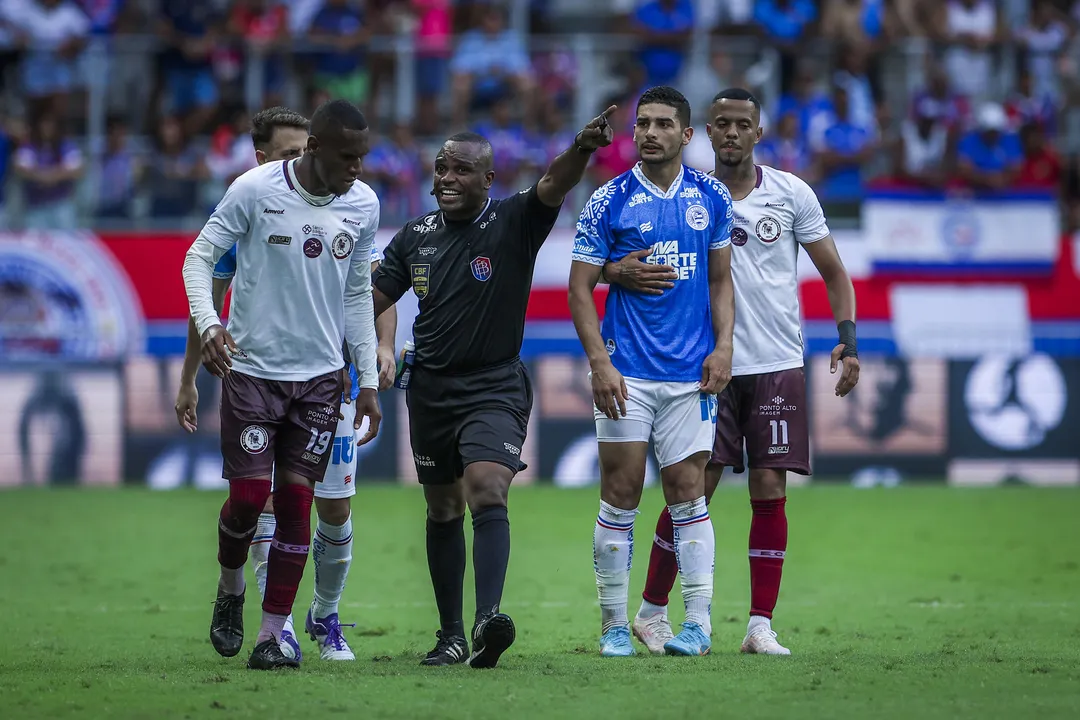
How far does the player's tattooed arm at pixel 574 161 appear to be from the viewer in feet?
21.5

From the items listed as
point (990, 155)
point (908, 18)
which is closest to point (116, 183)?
point (908, 18)

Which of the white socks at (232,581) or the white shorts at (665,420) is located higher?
the white shorts at (665,420)

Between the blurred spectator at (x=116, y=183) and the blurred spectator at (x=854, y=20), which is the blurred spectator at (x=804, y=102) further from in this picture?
the blurred spectator at (x=116, y=183)

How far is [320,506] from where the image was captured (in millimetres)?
7570

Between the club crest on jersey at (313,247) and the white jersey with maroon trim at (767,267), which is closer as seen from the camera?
the club crest on jersey at (313,247)

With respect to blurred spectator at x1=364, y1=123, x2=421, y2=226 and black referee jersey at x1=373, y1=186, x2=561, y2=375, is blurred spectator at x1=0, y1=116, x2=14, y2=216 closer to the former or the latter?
blurred spectator at x1=364, y1=123, x2=421, y2=226

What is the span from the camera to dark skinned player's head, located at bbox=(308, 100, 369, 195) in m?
6.70

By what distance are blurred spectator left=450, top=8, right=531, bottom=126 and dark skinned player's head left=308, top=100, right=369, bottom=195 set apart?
13.0 m

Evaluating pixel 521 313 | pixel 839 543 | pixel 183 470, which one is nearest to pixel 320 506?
pixel 521 313

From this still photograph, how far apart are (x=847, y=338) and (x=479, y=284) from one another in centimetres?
197

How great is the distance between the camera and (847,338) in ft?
25.5

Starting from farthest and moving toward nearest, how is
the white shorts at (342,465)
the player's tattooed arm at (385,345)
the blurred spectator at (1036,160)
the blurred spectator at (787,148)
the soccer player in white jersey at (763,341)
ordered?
the blurred spectator at (1036,160) → the blurred spectator at (787,148) → the soccer player in white jersey at (763,341) → the white shorts at (342,465) → the player's tattooed arm at (385,345)

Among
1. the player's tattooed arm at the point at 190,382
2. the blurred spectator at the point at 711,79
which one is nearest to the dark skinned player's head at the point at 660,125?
the player's tattooed arm at the point at 190,382

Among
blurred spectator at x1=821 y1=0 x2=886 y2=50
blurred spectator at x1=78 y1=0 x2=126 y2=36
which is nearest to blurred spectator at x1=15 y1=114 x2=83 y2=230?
blurred spectator at x1=78 y1=0 x2=126 y2=36
